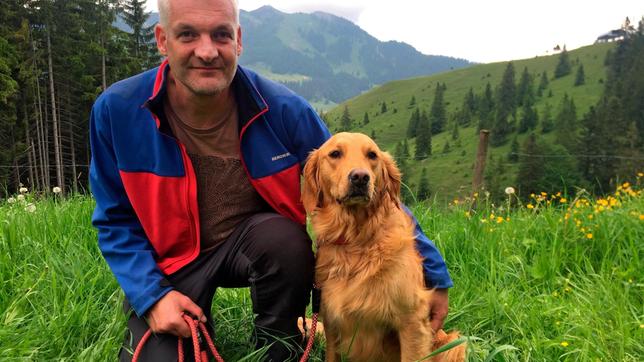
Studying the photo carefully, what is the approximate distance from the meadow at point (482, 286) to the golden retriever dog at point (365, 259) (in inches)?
12.9

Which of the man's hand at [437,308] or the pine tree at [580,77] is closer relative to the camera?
the man's hand at [437,308]

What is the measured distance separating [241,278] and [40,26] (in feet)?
95.6

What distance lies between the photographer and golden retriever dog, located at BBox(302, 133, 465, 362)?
7.06ft

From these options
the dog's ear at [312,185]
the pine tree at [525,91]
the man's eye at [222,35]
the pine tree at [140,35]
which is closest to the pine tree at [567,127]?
the pine tree at [525,91]

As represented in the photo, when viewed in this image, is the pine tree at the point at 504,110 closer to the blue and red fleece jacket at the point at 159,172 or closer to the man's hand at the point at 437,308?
the man's hand at the point at 437,308

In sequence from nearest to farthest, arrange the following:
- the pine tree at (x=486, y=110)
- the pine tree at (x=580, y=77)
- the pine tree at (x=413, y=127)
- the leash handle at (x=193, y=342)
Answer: the leash handle at (x=193, y=342) → the pine tree at (x=486, y=110) → the pine tree at (x=413, y=127) → the pine tree at (x=580, y=77)

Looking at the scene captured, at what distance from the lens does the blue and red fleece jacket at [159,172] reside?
2.28 m

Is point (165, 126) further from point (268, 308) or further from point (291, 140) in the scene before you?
point (268, 308)

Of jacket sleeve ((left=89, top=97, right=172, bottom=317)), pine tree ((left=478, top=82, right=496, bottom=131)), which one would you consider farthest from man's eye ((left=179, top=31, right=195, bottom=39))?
Result: pine tree ((left=478, top=82, right=496, bottom=131))

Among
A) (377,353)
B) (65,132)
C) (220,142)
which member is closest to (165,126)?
(220,142)

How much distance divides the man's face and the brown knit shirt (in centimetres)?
22

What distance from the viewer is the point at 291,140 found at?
8.35ft

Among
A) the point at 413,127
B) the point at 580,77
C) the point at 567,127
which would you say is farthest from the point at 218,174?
the point at 580,77

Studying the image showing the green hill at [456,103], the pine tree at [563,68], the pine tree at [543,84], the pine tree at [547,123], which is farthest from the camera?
the pine tree at [563,68]
